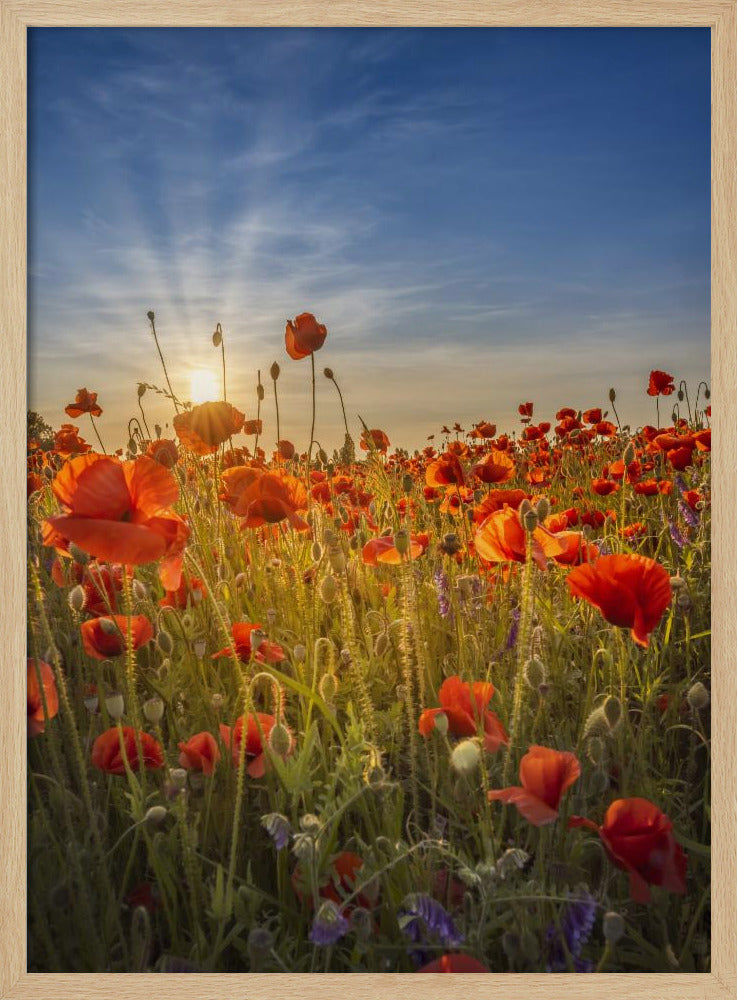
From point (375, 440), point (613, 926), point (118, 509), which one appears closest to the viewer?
point (613, 926)

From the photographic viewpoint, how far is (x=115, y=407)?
161 cm

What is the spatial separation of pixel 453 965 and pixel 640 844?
38 centimetres

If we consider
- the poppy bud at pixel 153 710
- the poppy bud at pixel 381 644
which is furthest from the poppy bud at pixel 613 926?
the poppy bud at pixel 153 710

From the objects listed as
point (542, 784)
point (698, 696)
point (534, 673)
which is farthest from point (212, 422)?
point (698, 696)

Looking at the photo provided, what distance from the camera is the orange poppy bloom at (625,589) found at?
121 cm

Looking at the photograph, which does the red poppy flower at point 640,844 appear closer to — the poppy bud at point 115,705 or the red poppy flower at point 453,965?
the red poppy flower at point 453,965

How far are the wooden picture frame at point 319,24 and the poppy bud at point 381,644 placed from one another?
2.04ft

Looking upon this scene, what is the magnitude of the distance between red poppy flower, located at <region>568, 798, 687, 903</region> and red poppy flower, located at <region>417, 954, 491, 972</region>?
0.28 meters

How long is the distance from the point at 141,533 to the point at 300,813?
0.60m

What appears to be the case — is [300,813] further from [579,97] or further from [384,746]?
[579,97]

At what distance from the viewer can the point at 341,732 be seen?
1.46 metres

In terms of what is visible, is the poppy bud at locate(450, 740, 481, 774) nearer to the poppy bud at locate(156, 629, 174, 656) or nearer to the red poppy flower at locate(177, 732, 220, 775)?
the red poppy flower at locate(177, 732, 220, 775)

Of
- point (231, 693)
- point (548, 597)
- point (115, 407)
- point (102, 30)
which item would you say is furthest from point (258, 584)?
point (102, 30)

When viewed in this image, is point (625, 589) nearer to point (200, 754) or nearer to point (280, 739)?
point (280, 739)
